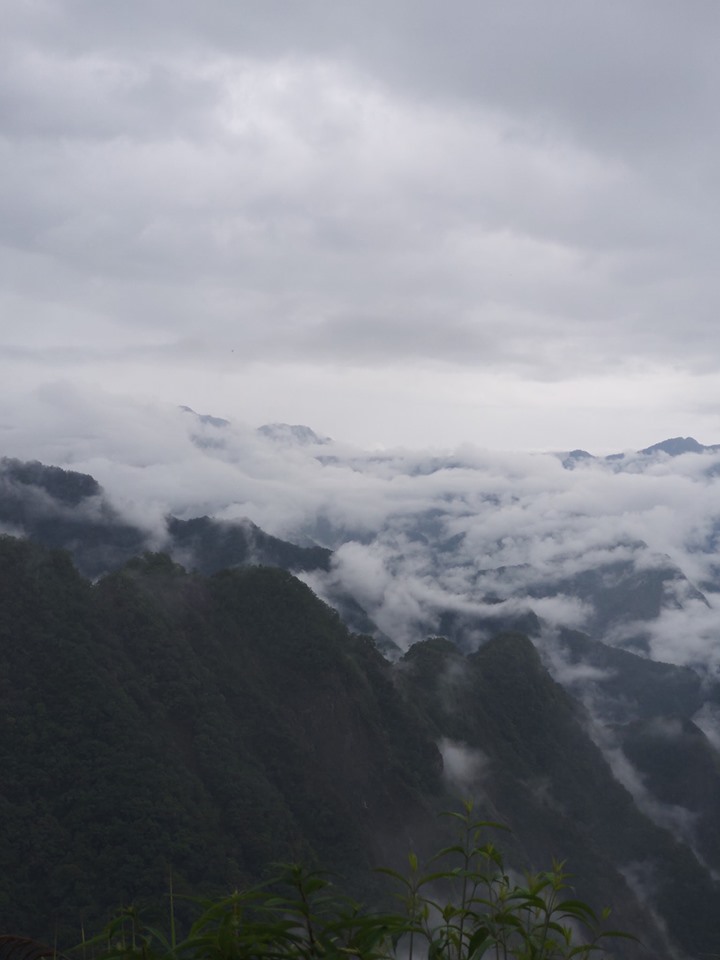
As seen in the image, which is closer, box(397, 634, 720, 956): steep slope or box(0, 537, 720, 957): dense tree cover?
box(0, 537, 720, 957): dense tree cover

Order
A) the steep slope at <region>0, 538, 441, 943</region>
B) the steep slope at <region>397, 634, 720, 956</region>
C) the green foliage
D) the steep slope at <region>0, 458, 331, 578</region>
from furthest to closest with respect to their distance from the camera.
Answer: the steep slope at <region>0, 458, 331, 578</region>
the steep slope at <region>397, 634, 720, 956</region>
the steep slope at <region>0, 538, 441, 943</region>
the green foliage

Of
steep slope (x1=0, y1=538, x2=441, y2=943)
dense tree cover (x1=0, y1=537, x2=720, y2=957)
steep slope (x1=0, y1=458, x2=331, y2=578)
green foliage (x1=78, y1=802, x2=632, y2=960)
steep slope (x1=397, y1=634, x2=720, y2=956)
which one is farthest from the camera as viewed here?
steep slope (x1=0, y1=458, x2=331, y2=578)

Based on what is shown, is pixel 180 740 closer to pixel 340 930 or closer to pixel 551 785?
pixel 551 785

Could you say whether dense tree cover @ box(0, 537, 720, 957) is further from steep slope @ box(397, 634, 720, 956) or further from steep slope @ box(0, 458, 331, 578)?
steep slope @ box(0, 458, 331, 578)

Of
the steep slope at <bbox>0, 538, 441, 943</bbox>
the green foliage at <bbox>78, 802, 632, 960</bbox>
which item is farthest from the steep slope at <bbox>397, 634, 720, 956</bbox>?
the green foliage at <bbox>78, 802, 632, 960</bbox>

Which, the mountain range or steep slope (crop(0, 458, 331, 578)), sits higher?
steep slope (crop(0, 458, 331, 578))

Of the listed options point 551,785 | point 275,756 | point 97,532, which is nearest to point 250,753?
point 275,756

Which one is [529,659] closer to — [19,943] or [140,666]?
A: [140,666]

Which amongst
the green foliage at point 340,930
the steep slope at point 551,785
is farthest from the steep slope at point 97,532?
the green foliage at point 340,930
